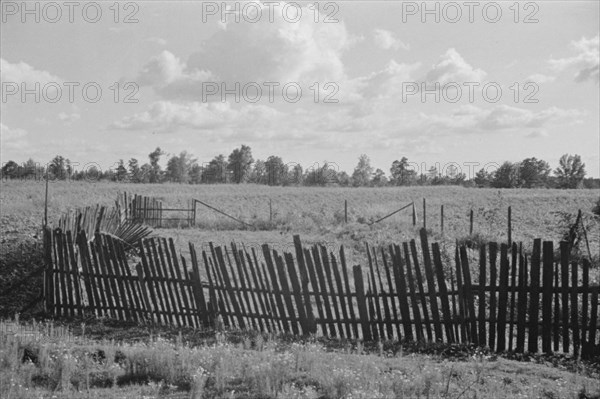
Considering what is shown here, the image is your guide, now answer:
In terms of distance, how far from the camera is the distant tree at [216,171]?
86875 mm

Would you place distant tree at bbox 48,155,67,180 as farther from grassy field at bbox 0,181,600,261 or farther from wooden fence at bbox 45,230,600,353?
wooden fence at bbox 45,230,600,353

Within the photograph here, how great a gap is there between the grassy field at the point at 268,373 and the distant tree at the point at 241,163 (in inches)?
3223

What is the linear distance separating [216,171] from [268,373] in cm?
8760

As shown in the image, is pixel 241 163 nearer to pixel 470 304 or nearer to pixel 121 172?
pixel 121 172

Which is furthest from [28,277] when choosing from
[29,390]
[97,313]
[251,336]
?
[29,390]

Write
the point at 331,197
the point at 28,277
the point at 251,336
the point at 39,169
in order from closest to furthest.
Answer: the point at 251,336 → the point at 28,277 → the point at 331,197 → the point at 39,169

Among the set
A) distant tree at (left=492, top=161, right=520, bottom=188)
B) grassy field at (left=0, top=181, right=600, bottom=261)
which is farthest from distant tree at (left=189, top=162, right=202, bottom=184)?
grassy field at (left=0, top=181, right=600, bottom=261)

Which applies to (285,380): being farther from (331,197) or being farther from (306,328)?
(331,197)

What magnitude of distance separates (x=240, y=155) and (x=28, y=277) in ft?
277

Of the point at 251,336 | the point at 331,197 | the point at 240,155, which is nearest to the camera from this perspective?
the point at 251,336

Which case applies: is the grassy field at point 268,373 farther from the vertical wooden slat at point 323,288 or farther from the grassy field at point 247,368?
the vertical wooden slat at point 323,288

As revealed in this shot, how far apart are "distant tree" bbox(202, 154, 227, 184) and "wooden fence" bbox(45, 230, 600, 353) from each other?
73.3 meters

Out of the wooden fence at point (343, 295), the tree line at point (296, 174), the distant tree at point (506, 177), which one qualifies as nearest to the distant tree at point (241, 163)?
the tree line at point (296, 174)

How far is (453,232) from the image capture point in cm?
2294
